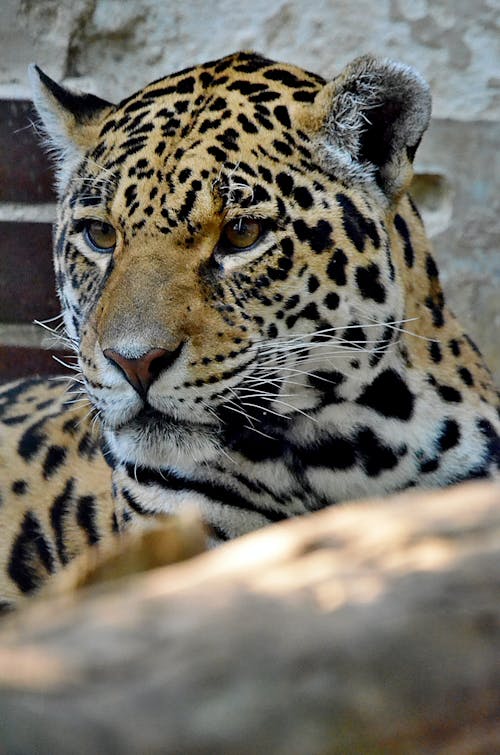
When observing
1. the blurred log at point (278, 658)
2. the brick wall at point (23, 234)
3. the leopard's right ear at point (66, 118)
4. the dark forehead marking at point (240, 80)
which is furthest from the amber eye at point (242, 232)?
the brick wall at point (23, 234)

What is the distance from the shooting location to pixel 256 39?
418 cm

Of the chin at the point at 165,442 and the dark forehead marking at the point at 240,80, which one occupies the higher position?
the dark forehead marking at the point at 240,80

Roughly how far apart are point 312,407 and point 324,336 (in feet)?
0.55

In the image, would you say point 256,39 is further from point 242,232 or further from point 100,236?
point 242,232

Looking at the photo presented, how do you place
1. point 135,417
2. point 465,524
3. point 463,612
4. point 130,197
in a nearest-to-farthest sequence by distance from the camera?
point 463,612 → point 465,524 → point 135,417 → point 130,197

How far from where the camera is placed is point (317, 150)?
2855 millimetres

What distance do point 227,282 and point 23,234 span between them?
182cm

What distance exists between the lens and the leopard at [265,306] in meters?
2.66

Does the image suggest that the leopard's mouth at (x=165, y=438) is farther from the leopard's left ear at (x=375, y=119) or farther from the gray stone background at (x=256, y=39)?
the gray stone background at (x=256, y=39)

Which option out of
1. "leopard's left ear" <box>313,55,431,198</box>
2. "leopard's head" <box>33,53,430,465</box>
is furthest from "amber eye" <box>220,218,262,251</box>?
"leopard's left ear" <box>313,55,431,198</box>

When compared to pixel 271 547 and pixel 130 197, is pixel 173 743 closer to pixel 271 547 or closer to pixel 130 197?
pixel 271 547

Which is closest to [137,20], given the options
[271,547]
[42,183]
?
[42,183]

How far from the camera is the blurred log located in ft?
3.51

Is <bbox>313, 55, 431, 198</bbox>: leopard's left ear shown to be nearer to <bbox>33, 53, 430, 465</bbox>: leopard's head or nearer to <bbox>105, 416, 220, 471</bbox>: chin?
<bbox>33, 53, 430, 465</bbox>: leopard's head
